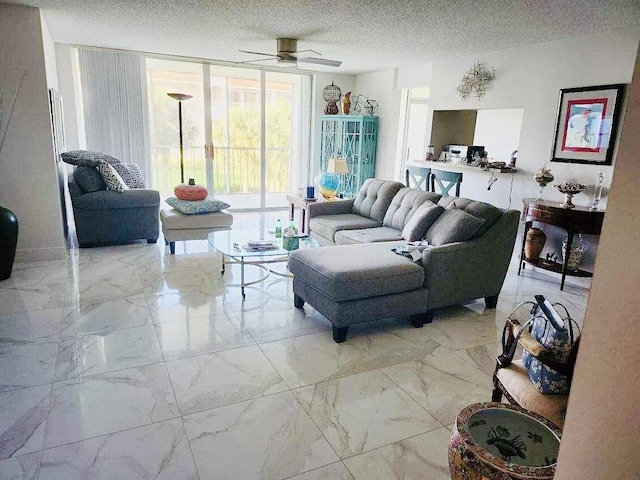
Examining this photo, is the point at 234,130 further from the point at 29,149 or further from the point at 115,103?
the point at 29,149

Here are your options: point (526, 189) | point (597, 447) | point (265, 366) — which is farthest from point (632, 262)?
point (526, 189)

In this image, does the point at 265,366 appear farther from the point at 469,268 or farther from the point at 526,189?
the point at 526,189

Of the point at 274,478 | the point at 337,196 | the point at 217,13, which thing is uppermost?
the point at 217,13

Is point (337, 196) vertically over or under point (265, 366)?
over

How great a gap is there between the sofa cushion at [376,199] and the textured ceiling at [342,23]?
4.99 feet

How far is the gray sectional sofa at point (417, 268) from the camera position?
9.25ft

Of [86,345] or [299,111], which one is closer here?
[86,345]

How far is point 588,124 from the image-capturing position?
3986 mm

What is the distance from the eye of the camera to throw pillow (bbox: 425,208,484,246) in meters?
3.23

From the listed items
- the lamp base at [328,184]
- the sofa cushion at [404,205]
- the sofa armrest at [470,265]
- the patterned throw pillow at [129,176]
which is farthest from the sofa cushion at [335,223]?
the patterned throw pillow at [129,176]

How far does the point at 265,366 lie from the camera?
8.23ft

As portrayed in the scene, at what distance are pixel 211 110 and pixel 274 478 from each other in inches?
237

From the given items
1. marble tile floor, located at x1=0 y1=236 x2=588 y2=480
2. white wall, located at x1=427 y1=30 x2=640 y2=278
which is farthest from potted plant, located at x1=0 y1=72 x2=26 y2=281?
white wall, located at x1=427 y1=30 x2=640 y2=278

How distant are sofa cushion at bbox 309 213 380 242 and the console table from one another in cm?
149
